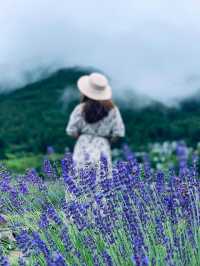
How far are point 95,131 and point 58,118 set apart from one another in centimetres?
1286

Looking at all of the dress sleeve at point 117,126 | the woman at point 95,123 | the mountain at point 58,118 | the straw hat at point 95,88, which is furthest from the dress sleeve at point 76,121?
the mountain at point 58,118

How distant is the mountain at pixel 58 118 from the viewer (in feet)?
60.8

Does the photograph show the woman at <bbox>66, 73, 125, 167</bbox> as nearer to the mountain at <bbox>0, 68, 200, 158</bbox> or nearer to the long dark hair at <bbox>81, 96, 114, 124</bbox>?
the long dark hair at <bbox>81, 96, 114, 124</bbox>

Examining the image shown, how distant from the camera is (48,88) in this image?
21984 mm

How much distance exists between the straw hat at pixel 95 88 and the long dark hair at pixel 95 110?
0.05m

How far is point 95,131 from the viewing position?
761 centimetres

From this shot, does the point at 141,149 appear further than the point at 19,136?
No

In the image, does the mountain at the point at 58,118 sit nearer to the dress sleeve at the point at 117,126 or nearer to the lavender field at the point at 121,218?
the dress sleeve at the point at 117,126

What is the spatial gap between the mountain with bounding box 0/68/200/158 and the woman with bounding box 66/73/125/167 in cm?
985

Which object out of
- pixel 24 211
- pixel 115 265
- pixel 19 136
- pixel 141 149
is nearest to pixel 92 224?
pixel 115 265

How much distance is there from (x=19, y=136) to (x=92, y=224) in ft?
52.4

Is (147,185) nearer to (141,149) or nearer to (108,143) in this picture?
(108,143)

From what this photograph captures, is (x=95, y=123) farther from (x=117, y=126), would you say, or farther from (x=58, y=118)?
(x=58, y=118)

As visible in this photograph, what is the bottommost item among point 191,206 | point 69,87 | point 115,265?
point 115,265
